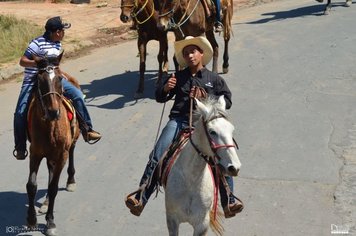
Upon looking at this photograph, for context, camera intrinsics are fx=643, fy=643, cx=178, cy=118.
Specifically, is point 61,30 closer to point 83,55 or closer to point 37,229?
point 37,229

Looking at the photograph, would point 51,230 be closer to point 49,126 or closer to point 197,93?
point 49,126

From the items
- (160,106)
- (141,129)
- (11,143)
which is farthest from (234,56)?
(11,143)

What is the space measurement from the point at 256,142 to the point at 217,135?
5277mm

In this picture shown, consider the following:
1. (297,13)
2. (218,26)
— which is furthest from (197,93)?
(297,13)

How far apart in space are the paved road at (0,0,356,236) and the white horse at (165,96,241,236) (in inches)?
61.1

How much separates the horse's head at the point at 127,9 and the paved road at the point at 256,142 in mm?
1720

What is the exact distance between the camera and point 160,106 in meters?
13.0

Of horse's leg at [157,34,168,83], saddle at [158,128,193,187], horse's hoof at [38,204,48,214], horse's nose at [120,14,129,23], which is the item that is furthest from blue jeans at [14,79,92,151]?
horse's leg at [157,34,168,83]

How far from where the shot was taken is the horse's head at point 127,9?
13.3m

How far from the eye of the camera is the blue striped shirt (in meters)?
8.28

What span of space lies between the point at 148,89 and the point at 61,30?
6.00 metres

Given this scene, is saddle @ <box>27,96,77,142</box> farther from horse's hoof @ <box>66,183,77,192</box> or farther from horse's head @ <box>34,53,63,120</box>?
horse's hoof @ <box>66,183,77,192</box>

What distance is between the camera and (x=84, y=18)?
74.5ft

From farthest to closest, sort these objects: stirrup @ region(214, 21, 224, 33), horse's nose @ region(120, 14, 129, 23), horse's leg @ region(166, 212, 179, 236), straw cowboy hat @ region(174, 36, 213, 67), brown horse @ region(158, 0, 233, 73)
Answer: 1. stirrup @ region(214, 21, 224, 33)
2. horse's nose @ region(120, 14, 129, 23)
3. brown horse @ region(158, 0, 233, 73)
4. straw cowboy hat @ region(174, 36, 213, 67)
5. horse's leg @ region(166, 212, 179, 236)
